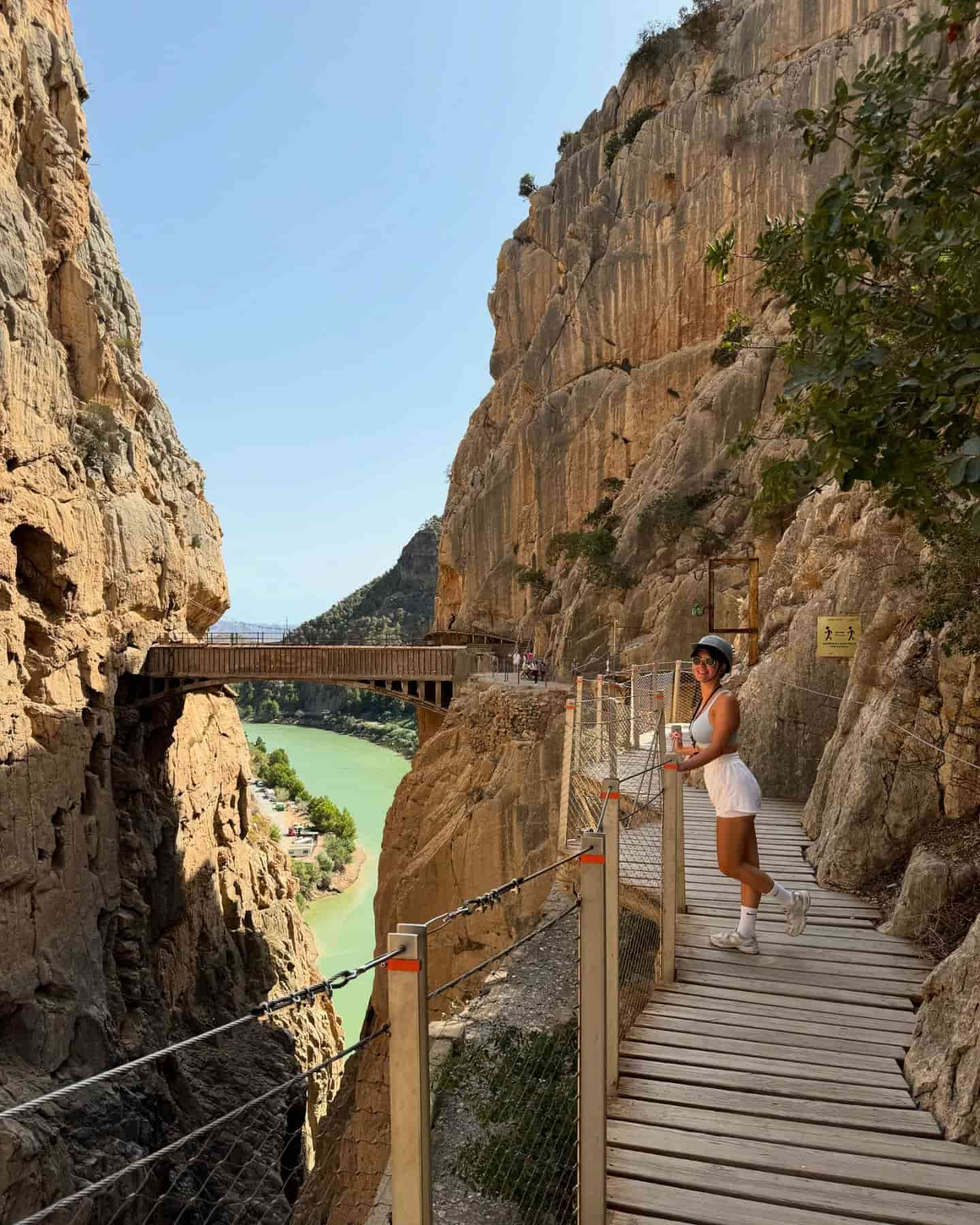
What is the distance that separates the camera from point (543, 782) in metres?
15.7

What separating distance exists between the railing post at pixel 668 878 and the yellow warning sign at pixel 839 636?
13.9ft

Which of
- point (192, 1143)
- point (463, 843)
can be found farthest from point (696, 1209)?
point (463, 843)

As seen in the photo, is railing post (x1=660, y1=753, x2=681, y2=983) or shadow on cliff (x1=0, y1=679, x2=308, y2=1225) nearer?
railing post (x1=660, y1=753, x2=681, y2=983)

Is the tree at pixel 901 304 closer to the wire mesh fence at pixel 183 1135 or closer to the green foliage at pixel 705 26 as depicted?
the wire mesh fence at pixel 183 1135

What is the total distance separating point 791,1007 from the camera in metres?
4.40

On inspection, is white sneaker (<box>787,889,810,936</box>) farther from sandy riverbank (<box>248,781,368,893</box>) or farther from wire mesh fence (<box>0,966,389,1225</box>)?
sandy riverbank (<box>248,781,368,893</box>)

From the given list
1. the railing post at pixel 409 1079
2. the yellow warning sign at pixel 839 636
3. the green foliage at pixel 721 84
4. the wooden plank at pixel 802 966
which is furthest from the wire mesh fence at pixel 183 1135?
the green foliage at pixel 721 84

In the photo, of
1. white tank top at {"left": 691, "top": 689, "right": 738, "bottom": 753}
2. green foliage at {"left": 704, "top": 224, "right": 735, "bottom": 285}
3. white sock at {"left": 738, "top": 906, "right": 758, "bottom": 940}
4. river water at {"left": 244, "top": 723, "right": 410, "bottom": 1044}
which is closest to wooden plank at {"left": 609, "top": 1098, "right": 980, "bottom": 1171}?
white sock at {"left": 738, "top": 906, "right": 758, "bottom": 940}

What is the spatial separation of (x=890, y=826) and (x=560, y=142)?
47.1m

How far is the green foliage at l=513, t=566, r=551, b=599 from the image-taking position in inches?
1406

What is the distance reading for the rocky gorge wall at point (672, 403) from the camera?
10.9 meters

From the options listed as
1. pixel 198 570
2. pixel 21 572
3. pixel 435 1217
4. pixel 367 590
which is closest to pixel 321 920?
pixel 198 570

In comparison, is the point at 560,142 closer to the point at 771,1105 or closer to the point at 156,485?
the point at 156,485

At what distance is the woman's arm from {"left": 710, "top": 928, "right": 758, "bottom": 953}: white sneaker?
127 cm
